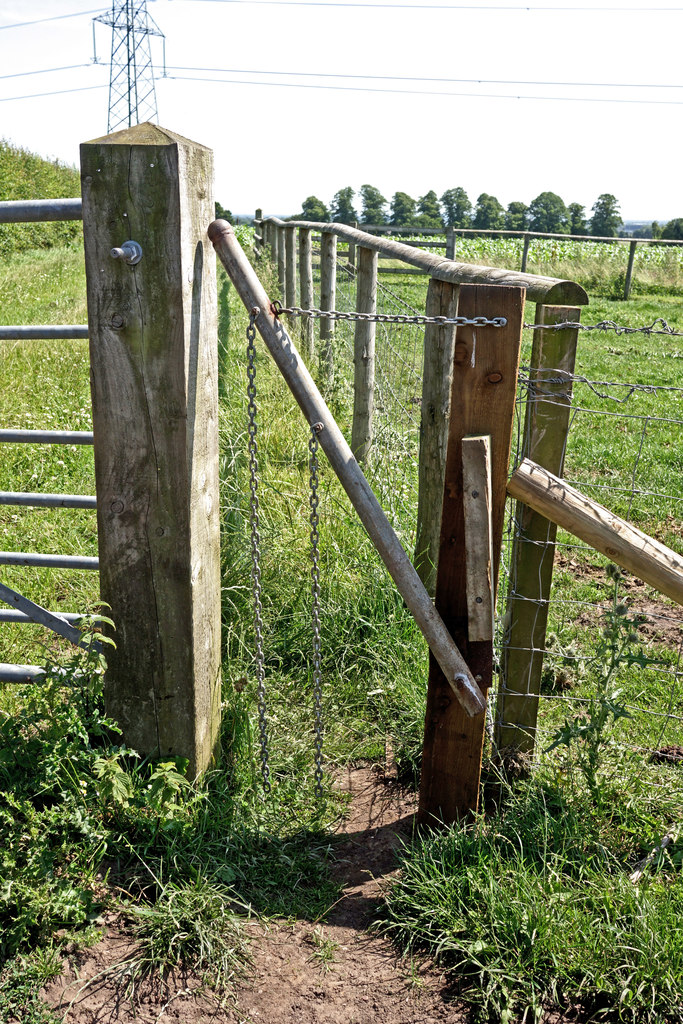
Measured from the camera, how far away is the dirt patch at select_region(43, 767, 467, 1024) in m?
2.03

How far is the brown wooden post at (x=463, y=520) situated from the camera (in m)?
2.22

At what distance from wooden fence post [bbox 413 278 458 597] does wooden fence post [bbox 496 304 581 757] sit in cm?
42

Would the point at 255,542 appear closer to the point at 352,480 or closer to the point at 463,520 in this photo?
the point at 352,480

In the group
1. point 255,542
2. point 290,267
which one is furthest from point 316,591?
point 290,267

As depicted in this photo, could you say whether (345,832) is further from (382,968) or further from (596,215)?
(596,215)

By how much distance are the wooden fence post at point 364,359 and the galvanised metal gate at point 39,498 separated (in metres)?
2.49

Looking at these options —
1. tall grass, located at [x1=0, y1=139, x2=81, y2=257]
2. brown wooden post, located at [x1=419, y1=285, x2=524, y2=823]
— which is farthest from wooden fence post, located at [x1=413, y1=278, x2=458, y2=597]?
tall grass, located at [x1=0, y1=139, x2=81, y2=257]

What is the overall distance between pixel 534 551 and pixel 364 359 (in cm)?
265

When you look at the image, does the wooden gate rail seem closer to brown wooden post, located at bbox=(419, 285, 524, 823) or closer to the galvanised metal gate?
brown wooden post, located at bbox=(419, 285, 524, 823)

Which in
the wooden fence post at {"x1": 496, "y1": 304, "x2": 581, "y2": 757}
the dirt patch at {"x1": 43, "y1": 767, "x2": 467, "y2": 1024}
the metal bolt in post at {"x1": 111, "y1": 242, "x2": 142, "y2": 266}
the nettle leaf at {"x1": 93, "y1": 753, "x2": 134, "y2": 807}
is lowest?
the dirt patch at {"x1": 43, "y1": 767, "x2": 467, "y2": 1024}

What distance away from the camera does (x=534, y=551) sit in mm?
2758

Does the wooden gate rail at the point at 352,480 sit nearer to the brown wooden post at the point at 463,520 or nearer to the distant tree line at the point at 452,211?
the brown wooden post at the point at 463,520

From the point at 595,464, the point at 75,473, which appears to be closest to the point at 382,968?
the point at 75,473

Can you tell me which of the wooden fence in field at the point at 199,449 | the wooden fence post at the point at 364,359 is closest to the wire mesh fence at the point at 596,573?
the wooden fence post at the point at 364,359
